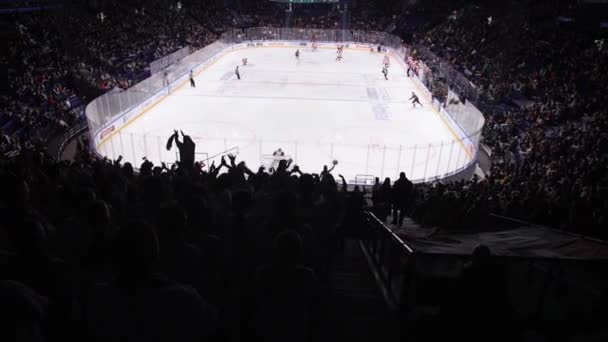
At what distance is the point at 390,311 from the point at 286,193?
151 cm

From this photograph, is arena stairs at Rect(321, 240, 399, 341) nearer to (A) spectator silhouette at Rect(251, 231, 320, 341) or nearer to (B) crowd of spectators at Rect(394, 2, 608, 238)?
(A) spectator silhouette at Rect(251, 231, 320, 341)

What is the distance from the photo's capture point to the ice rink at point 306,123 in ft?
57.0

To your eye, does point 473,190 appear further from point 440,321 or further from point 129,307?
point 129,307

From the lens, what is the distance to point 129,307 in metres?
2.35

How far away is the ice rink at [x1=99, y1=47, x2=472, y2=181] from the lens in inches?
683

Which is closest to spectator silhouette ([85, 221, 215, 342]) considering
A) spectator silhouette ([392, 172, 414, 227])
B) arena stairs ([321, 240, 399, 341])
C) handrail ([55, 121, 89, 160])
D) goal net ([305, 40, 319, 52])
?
arena stairs ([321, 240, 399, 341])

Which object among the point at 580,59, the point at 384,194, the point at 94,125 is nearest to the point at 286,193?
the point at 384,194

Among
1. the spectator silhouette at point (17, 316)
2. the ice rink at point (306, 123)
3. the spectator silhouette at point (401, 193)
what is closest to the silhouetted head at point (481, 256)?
the spectator silhouette at point (17, 316)

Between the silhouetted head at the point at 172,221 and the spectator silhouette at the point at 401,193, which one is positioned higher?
the silhouetted head at the point at 172,221

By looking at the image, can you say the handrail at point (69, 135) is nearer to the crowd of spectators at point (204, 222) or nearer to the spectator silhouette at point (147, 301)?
the crowd of spectators at point (204, 222)

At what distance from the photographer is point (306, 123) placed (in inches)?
906

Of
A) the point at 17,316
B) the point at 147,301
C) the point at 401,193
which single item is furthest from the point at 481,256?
the point at 401,193

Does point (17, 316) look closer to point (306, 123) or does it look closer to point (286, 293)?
point (286, 293)

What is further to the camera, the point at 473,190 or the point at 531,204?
the point at 473,190
